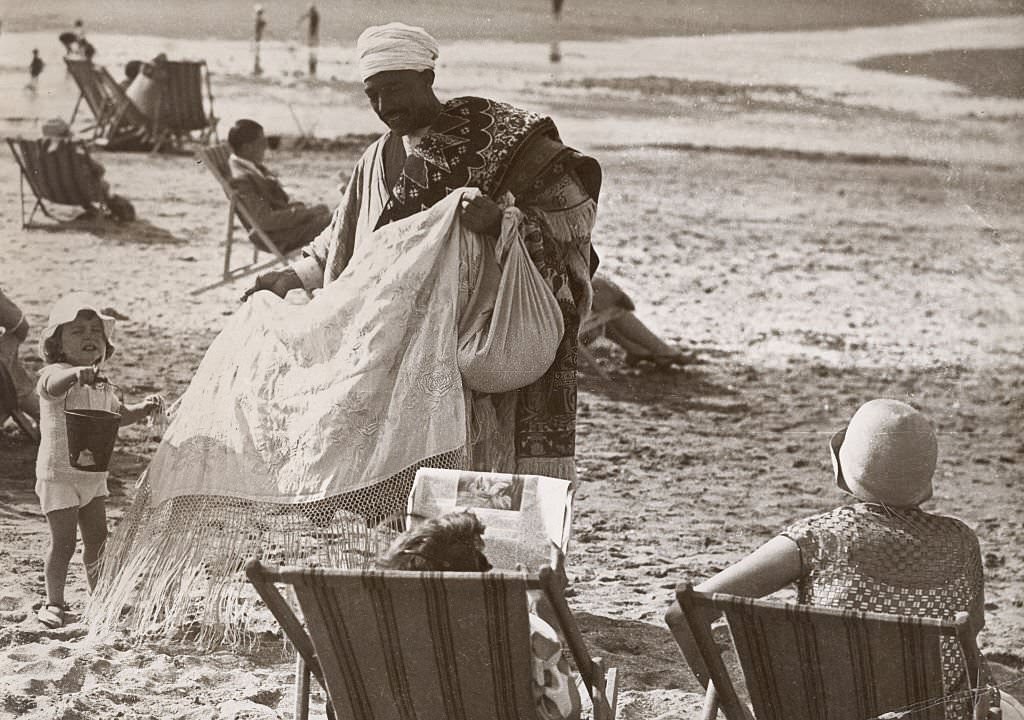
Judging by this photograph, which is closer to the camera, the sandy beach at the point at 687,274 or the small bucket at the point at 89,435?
the small bucket at the point at 89,435

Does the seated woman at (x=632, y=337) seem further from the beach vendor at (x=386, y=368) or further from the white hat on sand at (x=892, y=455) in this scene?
the white hat on sand at (x=892, y=455)

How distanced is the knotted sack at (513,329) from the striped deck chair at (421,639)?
4.53 feet

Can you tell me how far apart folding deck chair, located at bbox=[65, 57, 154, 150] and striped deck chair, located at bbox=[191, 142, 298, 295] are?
1709mm

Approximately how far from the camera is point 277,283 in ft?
16.4

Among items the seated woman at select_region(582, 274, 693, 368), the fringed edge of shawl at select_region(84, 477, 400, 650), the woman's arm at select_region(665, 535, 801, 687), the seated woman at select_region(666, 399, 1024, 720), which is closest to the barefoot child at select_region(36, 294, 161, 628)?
the fringed edge of shawl at select_region(84, 477, 400, 650)

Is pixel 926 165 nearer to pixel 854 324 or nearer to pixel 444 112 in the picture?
A: pixel 854 324

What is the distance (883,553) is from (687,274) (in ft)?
23.4

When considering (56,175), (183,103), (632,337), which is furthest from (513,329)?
(183,103)

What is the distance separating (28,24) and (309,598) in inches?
301

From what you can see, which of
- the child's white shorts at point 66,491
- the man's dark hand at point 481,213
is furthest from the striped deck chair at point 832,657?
the child's white shorts at point 66,491

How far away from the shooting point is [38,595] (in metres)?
5.19

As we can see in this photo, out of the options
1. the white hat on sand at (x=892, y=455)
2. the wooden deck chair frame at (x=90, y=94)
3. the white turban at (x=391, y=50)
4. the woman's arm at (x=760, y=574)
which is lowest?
the woman's arm at (x=760, y=574)

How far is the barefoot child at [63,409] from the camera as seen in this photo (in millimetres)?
4785

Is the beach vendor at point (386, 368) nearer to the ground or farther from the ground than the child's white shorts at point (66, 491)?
farther from the ground
